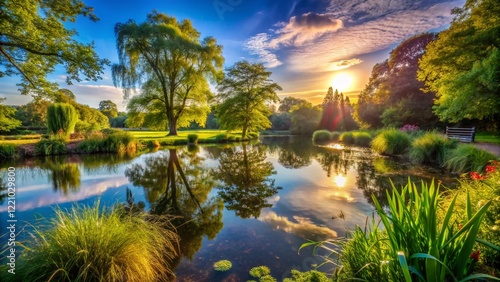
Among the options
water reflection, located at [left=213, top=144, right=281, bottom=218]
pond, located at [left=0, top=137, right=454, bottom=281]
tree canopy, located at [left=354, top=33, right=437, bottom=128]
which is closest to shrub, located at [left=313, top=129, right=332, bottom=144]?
tree canopy, located at [left=354, top=33, right=437, bottom=128]

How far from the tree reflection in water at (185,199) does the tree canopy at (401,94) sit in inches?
818

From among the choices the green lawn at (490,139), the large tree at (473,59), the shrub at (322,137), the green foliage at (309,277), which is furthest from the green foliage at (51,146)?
the green lawn at (490,139)

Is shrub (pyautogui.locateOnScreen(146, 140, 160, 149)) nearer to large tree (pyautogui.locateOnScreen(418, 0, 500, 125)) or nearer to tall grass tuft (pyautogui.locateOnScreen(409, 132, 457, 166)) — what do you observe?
tall grass tuft (pyautogui.locateOnScreen(409, 132, 457, 166))

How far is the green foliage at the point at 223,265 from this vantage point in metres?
2.76

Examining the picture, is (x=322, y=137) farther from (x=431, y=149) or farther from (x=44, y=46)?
(x=44, y=46)

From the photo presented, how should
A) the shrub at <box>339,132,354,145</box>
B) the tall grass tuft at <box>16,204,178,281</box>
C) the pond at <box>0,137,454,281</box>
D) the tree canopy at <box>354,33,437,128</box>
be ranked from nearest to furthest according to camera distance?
1. the tall grass tuft at <box>16,204,178,281</box>
2. the pond at <box>0,137,454,281</box>
3. the tree canopy at <box>354,33,437,128</box>
4. the shrub at <box>339,132,354,145</box>

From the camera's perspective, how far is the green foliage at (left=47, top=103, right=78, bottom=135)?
14.6m

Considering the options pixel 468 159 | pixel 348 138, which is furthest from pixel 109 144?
pixel 348 138

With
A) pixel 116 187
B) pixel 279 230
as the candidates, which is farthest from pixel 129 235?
pixel 116 187

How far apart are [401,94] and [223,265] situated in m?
25.7

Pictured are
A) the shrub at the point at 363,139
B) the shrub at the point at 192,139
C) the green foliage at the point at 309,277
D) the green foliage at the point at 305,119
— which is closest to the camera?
the green foliage at the point at 309,277

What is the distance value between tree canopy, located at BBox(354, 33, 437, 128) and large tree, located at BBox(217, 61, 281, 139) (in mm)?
11864

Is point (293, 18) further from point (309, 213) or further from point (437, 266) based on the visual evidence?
point (437, 266)

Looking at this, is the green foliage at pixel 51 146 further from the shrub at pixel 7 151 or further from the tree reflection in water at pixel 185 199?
the tree reflection in water at pixel 185 199
